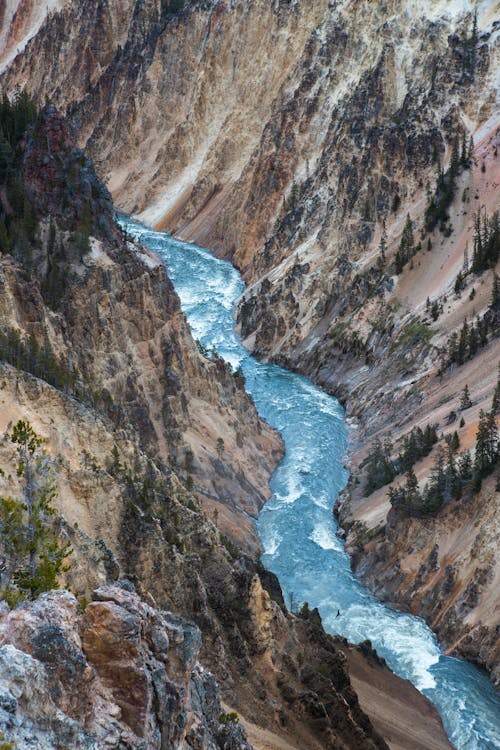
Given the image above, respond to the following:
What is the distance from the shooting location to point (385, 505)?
176 ft

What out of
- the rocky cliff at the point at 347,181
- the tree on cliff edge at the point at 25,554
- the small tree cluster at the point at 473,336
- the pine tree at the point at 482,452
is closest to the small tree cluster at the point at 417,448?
the rocky cliff at the point at 347,181

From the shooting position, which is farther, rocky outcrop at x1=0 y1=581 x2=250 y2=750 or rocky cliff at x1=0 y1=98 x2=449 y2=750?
rocky cliff at x1=0 y1=98 x2=449 y2=750

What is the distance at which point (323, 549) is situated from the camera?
170 feet

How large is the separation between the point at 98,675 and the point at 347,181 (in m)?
75.6

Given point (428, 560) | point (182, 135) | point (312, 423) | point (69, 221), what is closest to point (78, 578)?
point (428, 560)

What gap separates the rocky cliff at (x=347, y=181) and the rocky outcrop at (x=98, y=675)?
1096 inches

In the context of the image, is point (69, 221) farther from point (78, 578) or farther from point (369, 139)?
point (369, 139)

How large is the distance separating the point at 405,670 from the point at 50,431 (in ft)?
60.9

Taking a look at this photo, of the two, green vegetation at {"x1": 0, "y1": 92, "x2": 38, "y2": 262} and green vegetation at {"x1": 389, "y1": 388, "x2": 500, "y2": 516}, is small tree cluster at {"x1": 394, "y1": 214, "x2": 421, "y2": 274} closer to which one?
green vegetation at {"x1": 389, "y1": 388, "x2": 500, "y2": 516}

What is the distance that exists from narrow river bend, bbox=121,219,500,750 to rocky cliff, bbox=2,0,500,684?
4.43ft

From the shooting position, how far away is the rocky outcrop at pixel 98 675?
12828mm

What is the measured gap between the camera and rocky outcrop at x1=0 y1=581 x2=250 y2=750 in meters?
12.8

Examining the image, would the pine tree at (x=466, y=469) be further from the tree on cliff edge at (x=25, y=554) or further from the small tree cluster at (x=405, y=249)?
the small tree cluster at (x=405, y=249)

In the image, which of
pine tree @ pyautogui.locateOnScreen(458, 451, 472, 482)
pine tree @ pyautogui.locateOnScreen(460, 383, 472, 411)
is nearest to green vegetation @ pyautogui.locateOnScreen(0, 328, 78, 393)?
pine tree @ pyautogui.locateOnScreen(458, 451, 472, 482)
